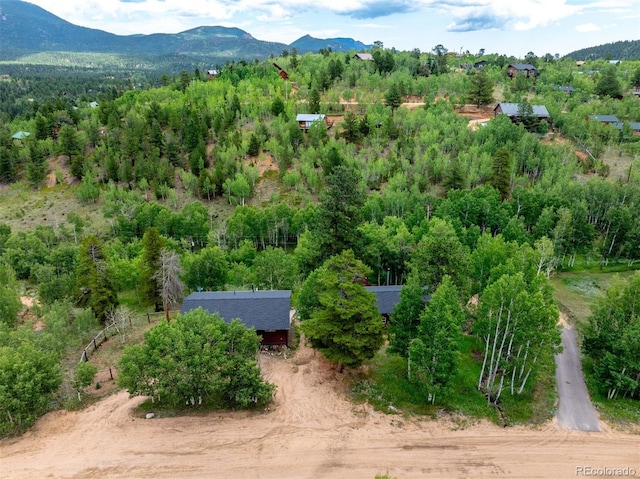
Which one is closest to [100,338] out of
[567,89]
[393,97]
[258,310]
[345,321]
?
[258,310]

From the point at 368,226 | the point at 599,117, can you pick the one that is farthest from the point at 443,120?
the point at 368,226

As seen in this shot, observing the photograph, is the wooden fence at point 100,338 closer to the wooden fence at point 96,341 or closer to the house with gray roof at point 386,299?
the wooden fence at point 96,341

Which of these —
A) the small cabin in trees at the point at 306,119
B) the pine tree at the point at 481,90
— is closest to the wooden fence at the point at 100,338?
the small cabin in trees at the point at 306,119

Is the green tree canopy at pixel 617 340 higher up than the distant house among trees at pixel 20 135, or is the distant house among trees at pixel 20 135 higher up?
the distant house among trees at pixel 20 135

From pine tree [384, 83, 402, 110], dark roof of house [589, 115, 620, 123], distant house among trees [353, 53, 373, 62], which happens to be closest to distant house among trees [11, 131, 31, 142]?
pine tree [384, 83, 402, 110]

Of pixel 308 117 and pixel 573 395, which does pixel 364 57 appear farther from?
pixel 573 395

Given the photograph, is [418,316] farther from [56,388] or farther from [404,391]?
[56,388]
